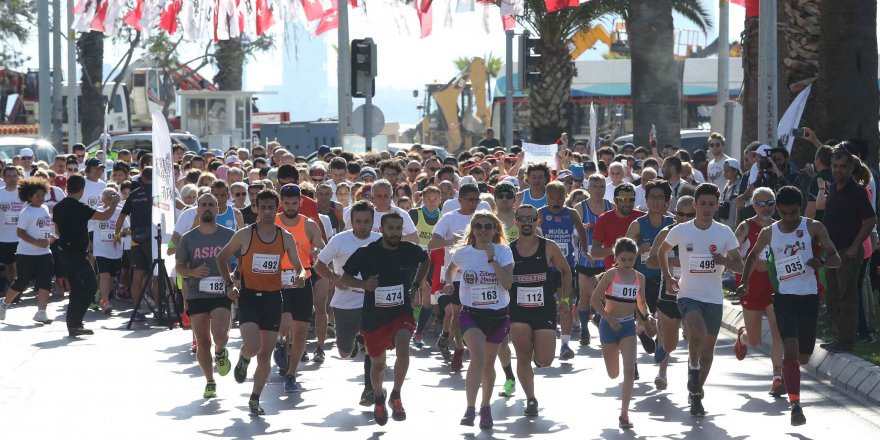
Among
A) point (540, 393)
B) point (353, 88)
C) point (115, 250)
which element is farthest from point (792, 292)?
point (353, 88)

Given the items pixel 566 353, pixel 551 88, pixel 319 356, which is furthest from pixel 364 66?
pixel 566 353

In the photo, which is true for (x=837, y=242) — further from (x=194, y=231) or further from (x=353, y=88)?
(x=353, y=88)

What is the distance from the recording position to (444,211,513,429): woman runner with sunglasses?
991cm

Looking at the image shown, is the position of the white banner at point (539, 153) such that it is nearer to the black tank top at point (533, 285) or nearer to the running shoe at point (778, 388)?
the running shoe at point (778, 388)

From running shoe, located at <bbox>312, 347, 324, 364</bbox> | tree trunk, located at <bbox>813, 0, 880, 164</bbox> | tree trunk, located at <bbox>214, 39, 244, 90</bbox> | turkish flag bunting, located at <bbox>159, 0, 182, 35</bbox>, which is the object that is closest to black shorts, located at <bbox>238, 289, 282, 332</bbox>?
running shoe, located at <bbox>312, 347, 324, 364</bbox>

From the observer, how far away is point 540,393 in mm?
11352

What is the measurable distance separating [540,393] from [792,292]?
2.15 metres

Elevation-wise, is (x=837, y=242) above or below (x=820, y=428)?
above

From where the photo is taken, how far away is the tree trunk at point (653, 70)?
26.8 metres

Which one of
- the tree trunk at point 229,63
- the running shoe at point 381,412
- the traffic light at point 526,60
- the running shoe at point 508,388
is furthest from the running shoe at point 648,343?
the tree trunk at point 229,63

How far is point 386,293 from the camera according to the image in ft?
33.7

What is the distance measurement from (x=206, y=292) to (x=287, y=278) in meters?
0.64

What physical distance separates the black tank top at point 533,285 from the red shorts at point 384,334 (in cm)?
75

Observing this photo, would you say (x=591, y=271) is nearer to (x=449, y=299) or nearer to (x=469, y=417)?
(x=449, y=299)
